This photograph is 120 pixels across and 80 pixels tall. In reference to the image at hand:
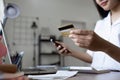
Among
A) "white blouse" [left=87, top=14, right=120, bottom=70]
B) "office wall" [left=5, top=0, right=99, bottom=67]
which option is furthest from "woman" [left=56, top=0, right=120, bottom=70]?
"office wall" [left=5, top=0, right=99, bottom=67]

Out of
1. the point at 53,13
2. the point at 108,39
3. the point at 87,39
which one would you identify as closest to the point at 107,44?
the point at 87,39

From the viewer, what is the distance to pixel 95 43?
2.47 feet

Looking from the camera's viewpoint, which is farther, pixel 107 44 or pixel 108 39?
pixel 108 39

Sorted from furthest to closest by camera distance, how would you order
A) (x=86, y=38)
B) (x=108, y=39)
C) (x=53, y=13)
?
(x=53, y=13)
(x=108, y=39)
(x=86, y=38)

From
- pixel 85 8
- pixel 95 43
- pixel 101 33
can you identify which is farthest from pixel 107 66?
pixel 85 8

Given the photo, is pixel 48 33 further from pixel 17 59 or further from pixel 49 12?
pixel 17 59

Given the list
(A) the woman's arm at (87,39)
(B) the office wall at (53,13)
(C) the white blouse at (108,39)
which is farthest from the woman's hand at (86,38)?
(B) the office wall at (53,13)

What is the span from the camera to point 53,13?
19.0ft

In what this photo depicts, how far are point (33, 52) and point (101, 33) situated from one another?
4.25 m

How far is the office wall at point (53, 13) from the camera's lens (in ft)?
17.8

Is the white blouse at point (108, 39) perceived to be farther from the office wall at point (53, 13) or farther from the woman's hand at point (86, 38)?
the office wall at point (53, 13)

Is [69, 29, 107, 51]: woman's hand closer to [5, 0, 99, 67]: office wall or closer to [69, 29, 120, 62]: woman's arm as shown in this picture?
[69, 29, 120, 62]: woman's arm

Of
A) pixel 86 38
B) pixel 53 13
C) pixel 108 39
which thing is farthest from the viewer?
pixel 53 13

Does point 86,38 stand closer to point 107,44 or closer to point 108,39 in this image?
point 107,44
